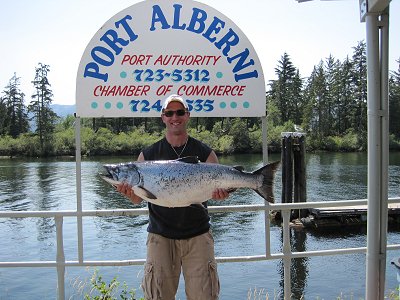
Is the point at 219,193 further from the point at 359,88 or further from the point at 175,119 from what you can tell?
the point at 359,88

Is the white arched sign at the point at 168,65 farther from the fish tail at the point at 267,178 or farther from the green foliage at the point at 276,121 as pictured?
the green foliage at the point at 276,121

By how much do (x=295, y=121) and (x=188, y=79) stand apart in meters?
87.5

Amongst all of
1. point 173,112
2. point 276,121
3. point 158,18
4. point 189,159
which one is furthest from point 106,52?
point 276,121

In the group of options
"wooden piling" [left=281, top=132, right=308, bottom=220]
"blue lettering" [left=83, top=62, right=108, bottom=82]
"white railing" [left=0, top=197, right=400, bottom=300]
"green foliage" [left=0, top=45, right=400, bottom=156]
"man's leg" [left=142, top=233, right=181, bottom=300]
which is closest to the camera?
"man's leg" [left=142, top=233, right=181, bottom=300]

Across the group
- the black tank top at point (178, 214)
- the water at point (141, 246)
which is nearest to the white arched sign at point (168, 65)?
the black tank top at point (178, 214)

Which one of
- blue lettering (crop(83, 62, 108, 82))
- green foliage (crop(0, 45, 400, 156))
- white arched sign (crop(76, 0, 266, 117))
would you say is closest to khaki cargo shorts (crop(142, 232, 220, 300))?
white arched sign (crop(76, 0, 266, 117))

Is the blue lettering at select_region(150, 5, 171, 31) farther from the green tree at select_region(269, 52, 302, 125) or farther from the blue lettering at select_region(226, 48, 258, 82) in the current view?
the green tree at select_region(269, 52, 302, 125)

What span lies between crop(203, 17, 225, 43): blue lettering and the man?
4.83 feet

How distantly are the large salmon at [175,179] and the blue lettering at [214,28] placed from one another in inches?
70.9

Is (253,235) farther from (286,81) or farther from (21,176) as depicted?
(286,81)

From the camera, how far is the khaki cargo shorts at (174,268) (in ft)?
11.1

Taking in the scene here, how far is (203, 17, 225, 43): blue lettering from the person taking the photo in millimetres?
4781

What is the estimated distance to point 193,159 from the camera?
3.45 m

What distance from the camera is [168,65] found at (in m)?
4.81
